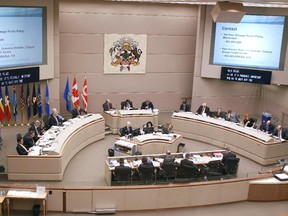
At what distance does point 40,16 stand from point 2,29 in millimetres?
1787

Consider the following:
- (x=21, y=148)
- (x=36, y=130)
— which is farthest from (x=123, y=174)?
(x=36, y=130)

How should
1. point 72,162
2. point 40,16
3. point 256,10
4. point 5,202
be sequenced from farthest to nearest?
1. point 256,10
2. point 40,16
3. point 72,162
4. point 5,202

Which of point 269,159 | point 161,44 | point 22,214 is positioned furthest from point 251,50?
point 22,214

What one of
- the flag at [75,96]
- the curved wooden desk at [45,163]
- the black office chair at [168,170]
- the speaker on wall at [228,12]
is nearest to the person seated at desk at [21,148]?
the curved wooden desk at [45,163]

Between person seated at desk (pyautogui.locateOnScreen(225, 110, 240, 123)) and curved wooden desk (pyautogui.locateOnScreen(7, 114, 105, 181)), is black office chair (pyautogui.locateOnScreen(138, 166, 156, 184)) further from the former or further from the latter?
person seated at desk (pyautogui.locateOnScreen(225, 110, 240, 123))

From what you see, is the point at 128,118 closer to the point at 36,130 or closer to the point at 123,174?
the point at 36,130

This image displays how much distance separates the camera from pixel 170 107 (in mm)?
20719

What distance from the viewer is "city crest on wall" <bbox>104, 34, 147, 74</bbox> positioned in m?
19.0

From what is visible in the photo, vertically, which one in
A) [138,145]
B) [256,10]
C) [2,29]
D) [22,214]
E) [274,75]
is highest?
[256,10]

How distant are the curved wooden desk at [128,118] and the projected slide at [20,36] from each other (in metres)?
3.72

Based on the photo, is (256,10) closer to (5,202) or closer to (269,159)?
(269,159)

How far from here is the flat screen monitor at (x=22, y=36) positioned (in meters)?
15.6

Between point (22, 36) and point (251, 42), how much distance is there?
386 inches

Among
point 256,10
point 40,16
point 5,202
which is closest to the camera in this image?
point 5,202
